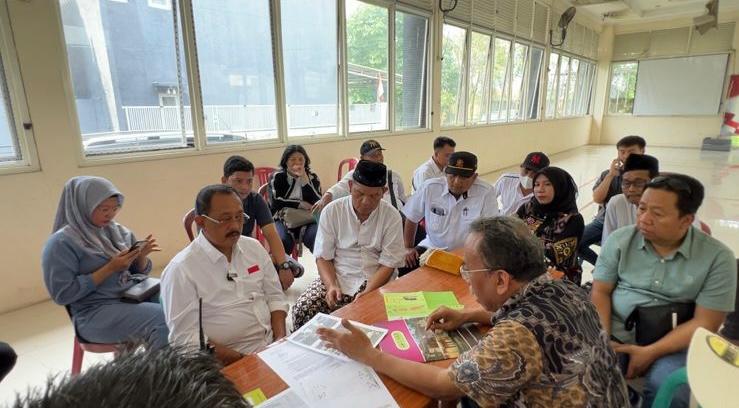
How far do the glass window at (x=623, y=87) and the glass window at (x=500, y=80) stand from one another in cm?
679

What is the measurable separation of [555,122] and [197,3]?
10268 mm

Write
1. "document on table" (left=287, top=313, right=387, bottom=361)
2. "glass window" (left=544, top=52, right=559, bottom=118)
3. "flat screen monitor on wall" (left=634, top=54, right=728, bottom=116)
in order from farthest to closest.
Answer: "flat screen monitor on wall" (left=634, top=54, right=728, bottom=116) → "glass window" (left=544, top=52, right=559, bottom=118) → "document on table" (left=287, top=313, right=387, bottom=361)

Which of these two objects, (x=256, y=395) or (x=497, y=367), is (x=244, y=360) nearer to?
(x=256, y=395)

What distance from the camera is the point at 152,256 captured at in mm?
3705

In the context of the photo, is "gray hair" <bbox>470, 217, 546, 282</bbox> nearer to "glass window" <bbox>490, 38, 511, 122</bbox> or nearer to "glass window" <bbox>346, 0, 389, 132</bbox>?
"glass window" <bbox>346, 0, 389, 132</bbox>

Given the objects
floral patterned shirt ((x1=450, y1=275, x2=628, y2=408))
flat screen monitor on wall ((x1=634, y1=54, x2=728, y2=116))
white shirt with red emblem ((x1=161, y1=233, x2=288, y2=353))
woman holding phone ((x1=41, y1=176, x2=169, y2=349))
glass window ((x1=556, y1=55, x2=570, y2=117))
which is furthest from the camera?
flat screen monitor on wall ((x1=634, y1=54, x2=728, y2=116))

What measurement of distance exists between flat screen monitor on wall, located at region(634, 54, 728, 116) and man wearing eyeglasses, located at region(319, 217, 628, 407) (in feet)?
46.9

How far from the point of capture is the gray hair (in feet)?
3.61

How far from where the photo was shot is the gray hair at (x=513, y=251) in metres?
1.10

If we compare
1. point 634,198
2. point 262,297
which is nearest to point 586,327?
point 262,297

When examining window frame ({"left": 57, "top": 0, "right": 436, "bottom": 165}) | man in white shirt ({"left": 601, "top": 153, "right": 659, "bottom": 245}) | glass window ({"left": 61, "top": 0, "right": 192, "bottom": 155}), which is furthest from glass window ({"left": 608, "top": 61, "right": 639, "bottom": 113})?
glass window ({"left": 61, "top": 0, "right": 192, "bottom": 155})

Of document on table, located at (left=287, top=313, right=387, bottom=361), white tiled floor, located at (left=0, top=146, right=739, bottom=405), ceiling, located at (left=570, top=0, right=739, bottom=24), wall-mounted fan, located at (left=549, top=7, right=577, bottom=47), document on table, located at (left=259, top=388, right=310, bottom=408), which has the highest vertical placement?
ceiling, located at (left=570, top=0, right=739, bottom=24)

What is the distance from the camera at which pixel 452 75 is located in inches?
285

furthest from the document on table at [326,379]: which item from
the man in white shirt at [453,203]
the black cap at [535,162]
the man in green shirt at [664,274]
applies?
the black cap at [535,162]
